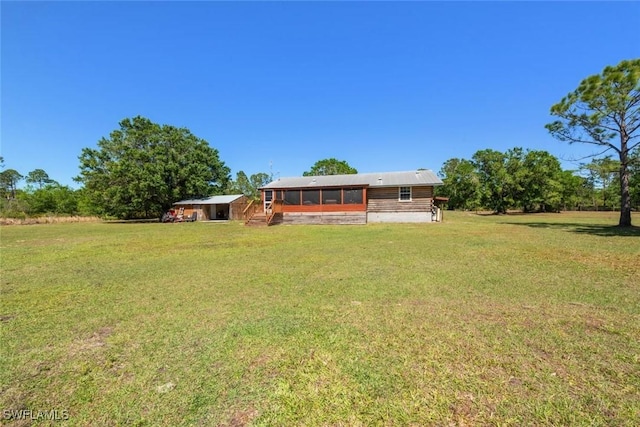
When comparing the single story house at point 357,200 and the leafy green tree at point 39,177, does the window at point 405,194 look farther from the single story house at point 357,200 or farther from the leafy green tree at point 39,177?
the leafy green tree at point 39,177

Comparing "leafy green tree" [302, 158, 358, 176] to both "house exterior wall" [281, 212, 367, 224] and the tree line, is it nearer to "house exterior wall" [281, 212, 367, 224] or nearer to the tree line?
the tree line

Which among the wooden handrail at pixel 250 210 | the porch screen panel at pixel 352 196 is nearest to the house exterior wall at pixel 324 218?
the porch screen panel at pixel 352 196

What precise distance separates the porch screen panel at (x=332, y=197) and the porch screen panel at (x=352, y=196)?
18.1 inches

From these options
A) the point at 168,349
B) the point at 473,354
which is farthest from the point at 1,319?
the point at 473,354

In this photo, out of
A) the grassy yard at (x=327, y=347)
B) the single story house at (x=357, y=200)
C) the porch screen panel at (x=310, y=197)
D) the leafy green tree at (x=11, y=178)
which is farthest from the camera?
the leafy green tree at (x=11, y=178)

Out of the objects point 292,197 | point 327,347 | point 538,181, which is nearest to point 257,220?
point 292,197

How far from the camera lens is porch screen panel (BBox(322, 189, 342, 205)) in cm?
2147

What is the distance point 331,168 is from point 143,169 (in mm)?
35772

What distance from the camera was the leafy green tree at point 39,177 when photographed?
66.4 meters

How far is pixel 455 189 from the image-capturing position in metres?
49.8

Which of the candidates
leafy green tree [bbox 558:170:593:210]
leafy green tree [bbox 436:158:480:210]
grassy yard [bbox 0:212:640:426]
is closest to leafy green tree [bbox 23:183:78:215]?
grassy yard [bbox 0:212:640:426]

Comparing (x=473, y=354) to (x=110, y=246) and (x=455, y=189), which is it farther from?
(x=455, y=189)

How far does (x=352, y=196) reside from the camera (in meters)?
21.1

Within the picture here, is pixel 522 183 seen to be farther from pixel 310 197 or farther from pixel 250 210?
pixel 250 210
